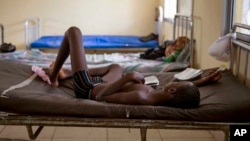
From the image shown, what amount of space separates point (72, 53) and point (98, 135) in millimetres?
799

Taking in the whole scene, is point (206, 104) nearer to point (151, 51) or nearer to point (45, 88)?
point (45, 88)

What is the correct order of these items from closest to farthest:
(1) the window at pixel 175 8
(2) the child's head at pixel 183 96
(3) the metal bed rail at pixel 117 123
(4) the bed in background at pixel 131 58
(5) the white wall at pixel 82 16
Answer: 1. (3) the metal bed rail at pixel 117 123
2. (2) the child's head at pixel 183 96
3. (4) the bed in background at pixel 131 58
4. (1) the window at pixel 175 8
5. (5) the white wall at pixel 82 16

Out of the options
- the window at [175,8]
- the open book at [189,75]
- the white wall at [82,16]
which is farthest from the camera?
the white wall at [82,16]

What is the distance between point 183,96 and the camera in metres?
1.85

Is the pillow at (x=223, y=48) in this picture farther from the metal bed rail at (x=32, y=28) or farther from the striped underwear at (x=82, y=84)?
the metal bed rail at (x=32, y=28)

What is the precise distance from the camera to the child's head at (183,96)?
1.82 meters

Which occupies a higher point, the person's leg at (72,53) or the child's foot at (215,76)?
the person's leg at (72,53)

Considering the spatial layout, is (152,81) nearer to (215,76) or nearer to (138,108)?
(215,76)

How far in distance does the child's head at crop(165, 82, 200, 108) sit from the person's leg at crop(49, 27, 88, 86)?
2.38 feet

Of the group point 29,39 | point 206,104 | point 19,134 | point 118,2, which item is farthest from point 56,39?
point 206,104

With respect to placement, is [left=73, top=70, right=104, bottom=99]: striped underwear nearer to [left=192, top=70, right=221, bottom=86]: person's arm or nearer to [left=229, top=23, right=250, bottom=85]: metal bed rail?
[left=192, top=70, right=221, bottom=86]: person's arm

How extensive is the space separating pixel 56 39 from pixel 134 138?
10.7 feet

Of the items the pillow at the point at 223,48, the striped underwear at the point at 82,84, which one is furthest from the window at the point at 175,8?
the striped underwear at the point at 82,84

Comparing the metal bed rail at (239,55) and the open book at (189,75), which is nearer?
the metal bed rail at (239,55)
